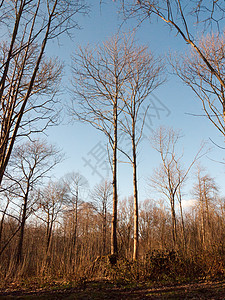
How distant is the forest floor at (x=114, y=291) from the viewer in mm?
4637

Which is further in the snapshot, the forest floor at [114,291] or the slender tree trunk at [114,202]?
the slender tree trunk at [114,202]

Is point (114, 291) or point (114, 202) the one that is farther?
point (114, 202)

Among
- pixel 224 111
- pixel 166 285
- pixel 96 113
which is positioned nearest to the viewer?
pixel 166 285

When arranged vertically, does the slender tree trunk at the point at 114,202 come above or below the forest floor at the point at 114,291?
above

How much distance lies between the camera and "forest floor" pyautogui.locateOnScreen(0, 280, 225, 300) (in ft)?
15.2

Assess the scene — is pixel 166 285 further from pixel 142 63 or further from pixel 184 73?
pixel 142 63

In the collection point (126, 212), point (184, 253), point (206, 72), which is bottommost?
point (184, 253)

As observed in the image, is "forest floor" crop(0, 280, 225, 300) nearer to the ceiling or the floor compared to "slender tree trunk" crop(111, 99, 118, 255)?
nearer to the floor

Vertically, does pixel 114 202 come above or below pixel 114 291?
above

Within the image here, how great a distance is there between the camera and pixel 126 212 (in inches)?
763

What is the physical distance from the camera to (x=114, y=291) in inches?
204

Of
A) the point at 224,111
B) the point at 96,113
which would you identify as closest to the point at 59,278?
the point at 96,113

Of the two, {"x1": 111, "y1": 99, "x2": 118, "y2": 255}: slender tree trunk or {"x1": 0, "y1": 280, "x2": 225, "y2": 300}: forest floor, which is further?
{"x1": 111, "y1": 99, "x2": 118, "y2": 255}: slender tree trunk

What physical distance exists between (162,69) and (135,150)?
12.2 ft
